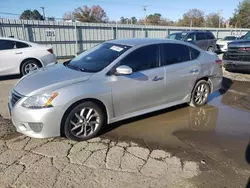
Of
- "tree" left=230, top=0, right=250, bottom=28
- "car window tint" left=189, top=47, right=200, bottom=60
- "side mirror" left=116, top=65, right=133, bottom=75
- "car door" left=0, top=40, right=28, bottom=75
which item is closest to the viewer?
"side mirror" left=116, top=65, right=133, bottom=75

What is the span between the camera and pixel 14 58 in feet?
24.6

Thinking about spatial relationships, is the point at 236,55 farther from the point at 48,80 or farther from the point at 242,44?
the point at 48,80

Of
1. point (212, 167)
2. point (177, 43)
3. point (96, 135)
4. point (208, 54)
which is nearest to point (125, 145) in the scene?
point (96, 135)

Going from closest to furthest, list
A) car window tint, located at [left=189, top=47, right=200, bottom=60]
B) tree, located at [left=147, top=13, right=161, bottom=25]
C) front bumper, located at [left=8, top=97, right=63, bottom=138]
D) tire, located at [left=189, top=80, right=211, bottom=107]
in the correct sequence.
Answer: front bumper, located at [left=8, top=97, right=63, bottom=138], car window tint, located at [left=189, top=47, right=200, bottom=60], tire, located at [left=189, top=80, right=211, bottom=107], tree, located at [left=147, top=13, right=161, bottom=25]

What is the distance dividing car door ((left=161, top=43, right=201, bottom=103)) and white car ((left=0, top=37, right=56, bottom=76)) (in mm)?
5227

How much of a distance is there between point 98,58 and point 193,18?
6478 centimetres

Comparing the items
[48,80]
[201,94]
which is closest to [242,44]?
[201,94]

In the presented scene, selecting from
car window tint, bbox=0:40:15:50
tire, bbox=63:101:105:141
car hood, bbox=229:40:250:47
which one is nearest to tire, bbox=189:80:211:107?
tire, bbox=63:101:105:141

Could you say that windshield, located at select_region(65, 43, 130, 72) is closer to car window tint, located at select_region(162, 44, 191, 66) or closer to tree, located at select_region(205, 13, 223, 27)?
car window tint, located at select_region(162, 44, 191, 66)

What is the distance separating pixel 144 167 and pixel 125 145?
2.09 feet

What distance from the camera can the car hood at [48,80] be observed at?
3264 mm

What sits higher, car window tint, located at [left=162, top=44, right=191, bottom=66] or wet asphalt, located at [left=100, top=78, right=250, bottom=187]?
car window tint, located at [left=162, top=44, right=191, bottom=66]

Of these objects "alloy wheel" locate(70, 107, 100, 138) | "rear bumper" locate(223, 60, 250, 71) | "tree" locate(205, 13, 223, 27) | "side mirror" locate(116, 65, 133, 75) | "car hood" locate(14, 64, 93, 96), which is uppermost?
"tree" locate(205, 13, 223, 27)

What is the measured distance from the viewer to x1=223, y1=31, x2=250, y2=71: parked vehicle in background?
26.6 feet
